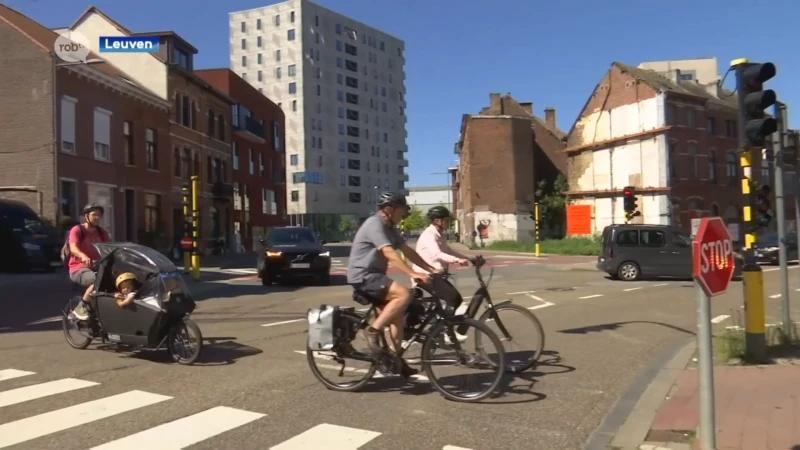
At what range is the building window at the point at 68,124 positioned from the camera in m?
26.0

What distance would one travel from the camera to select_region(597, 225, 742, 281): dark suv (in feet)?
69.7

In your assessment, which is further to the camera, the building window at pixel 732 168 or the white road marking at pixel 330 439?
the building window at pixel 732 168

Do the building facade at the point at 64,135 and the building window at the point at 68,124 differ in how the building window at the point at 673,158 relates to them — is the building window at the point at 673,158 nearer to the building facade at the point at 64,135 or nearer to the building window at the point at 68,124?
the building facade at the point at 64,135

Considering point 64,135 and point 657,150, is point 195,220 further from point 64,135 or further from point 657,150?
point 657,150

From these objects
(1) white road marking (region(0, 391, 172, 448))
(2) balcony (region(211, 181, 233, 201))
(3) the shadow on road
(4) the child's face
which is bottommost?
(3) the shadow on road

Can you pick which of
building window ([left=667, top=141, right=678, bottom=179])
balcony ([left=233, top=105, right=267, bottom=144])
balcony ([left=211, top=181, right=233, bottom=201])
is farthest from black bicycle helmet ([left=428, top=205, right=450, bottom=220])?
balcony ([left=233, top=105, right=267, bottom=144])

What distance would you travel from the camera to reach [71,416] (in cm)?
572

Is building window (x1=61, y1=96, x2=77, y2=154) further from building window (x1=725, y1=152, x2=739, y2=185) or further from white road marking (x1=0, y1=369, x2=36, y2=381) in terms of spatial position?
building window (x1=725, y1=152, x2=739, y2=185)

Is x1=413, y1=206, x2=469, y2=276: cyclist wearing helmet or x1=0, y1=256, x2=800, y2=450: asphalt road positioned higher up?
x1=413, y1=206, x2=469, y2=276: cyclist wearing helmet

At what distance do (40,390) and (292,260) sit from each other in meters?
12.8

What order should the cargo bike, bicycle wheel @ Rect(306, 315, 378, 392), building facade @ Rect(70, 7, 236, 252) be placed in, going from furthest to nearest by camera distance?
building facade @ Rect(70, 7, 236, 252)
the cargo bike
bicycle wheel @ Rect(306, 315, 378, 392)

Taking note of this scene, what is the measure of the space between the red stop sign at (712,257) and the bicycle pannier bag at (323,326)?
323 cm

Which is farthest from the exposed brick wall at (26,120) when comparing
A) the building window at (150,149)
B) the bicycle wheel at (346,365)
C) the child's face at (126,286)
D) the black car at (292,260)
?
the bicycle wheel at (346,365)

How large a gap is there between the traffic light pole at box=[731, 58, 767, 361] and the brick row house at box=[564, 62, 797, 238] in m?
38.2
